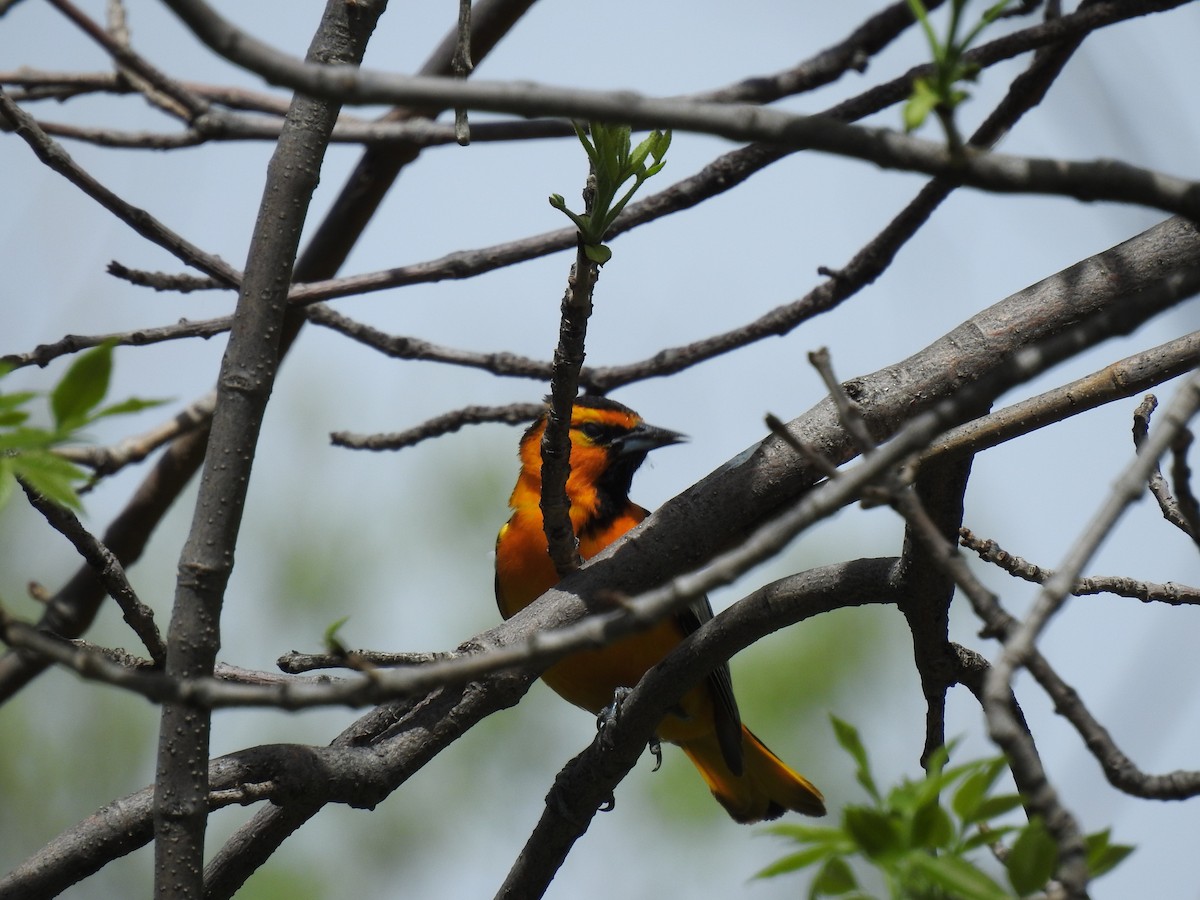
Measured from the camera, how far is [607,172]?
7.68 feet

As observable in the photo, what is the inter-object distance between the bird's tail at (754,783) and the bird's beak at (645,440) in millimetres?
1402

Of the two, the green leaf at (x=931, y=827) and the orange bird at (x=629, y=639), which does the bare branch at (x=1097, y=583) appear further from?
the orange bird at (x=629, y=639)

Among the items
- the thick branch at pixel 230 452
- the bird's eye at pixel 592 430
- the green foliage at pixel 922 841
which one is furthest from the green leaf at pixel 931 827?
the bird's eye at pixel 592 430

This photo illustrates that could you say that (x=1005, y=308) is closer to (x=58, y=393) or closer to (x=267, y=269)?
(x=267, y=269)

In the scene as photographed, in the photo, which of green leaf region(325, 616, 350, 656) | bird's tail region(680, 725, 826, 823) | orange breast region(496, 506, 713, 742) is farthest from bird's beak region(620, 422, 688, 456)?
green leaf region(325, 616, 350, 656)

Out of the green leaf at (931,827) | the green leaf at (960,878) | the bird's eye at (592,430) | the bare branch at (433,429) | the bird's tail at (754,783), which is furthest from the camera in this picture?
the bird's eye at (592,430)

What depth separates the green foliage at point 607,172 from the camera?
7.61 feet

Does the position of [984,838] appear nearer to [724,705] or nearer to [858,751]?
[858,751]

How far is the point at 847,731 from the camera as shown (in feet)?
5.19

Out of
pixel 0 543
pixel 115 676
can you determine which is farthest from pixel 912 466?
pixel 0 543

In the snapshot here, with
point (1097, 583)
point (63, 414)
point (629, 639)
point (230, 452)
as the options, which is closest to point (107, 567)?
point (230, 452)

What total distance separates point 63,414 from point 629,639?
11.5 feet

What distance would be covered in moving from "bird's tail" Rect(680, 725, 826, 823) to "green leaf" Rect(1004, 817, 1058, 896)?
13.6 ft

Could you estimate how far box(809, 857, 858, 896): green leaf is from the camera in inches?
57.9
